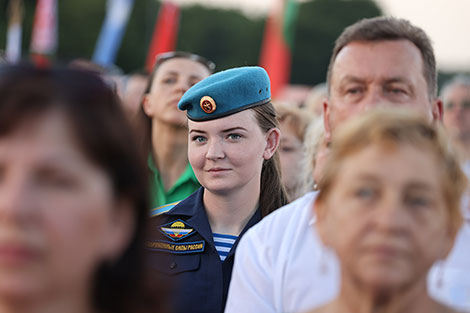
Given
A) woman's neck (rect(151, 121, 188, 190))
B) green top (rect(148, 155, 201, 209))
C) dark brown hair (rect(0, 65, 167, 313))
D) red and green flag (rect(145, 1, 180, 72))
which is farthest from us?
red and green flag (rect(145, 1, 180, 72))

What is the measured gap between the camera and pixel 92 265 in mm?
1877

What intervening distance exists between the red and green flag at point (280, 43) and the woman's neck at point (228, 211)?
32.3ft

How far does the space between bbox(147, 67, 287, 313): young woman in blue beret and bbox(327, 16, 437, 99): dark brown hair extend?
70 centimetres

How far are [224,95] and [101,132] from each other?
84.5 inches

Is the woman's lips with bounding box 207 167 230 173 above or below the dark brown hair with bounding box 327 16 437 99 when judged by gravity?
below

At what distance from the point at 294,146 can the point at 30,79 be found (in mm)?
4087

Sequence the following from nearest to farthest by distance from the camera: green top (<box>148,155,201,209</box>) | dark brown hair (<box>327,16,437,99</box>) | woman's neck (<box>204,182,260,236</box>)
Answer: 1. dark brown hair (<box>327,16,437,99</box>)
2. woman's neck (<box>204,182,260,236</box>)
3. green top (<box>148,155,201,209</box>)

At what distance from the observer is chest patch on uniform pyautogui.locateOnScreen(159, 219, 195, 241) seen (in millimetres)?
3924

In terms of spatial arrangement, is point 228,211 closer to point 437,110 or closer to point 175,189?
point 437,110

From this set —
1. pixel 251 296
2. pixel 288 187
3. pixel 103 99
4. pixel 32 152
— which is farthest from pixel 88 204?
pixel 288 187

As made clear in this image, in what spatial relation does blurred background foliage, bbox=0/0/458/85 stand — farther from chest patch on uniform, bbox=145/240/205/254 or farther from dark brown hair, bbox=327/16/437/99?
dark brown hair, bbox=327/16/437/99

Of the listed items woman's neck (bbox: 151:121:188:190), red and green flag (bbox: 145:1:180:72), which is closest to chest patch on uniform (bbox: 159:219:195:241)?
woman's neck (bbox: 151:121:188:190)

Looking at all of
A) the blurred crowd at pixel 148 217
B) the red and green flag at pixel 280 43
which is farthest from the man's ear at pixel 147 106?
the red and green flag at pixel 280 43

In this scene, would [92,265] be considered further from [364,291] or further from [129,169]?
[364,291]
